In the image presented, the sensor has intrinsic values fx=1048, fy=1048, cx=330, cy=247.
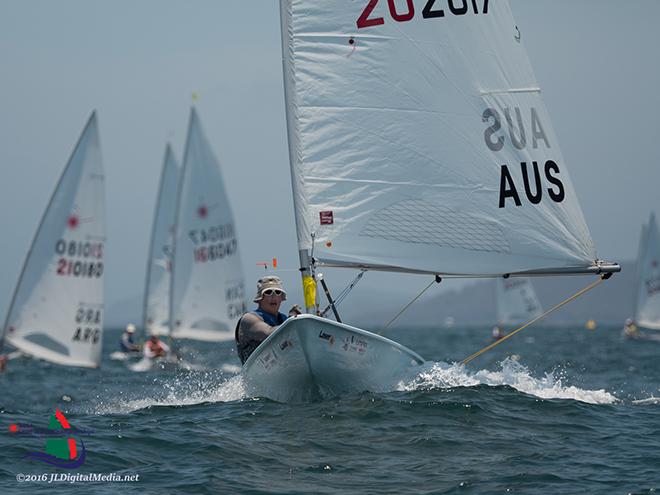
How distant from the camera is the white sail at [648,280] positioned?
166 ft

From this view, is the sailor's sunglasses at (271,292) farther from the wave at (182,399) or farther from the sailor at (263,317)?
the wave at (182,399)

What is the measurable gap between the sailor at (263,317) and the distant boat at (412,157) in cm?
31

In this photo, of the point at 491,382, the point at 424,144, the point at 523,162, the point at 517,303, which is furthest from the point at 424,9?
the point at 517,303

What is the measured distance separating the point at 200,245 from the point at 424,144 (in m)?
20.2

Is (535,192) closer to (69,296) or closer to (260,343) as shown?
(260,343)

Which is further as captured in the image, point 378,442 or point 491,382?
point 491,382

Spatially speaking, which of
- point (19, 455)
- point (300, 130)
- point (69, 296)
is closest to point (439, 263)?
point (300, 130)

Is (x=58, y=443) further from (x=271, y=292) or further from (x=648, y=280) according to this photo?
(x=648, y=280)

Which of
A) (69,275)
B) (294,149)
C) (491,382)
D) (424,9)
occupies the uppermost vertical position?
(424,9)

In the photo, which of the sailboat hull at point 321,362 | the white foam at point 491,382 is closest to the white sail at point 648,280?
the white foam at point 491,382

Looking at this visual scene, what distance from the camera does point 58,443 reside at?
922 centimetres

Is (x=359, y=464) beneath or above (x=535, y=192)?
beneath

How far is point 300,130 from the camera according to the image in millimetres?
10820

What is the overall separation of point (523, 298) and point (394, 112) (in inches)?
1805
